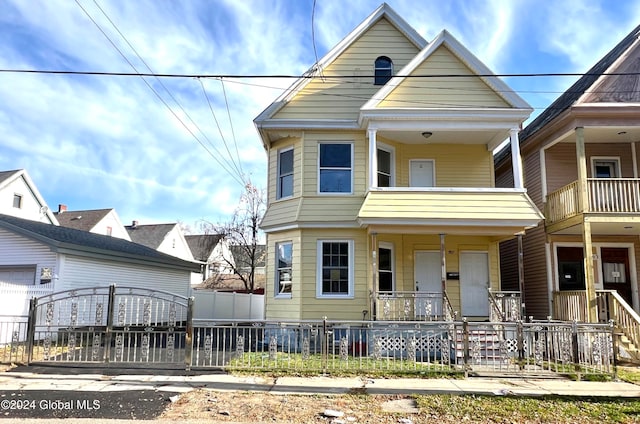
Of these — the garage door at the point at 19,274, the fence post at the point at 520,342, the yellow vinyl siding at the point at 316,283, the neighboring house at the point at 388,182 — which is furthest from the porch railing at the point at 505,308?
the garage door at the point at 19,274

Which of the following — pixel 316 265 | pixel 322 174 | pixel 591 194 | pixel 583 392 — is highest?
pixel 322 174

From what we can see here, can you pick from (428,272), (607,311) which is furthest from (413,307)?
(607,311)

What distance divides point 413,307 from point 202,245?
38.8 metres

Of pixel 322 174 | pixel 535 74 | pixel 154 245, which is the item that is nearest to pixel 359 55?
pixel 322 174

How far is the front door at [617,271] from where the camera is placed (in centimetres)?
1479

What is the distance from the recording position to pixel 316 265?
45.4 feet

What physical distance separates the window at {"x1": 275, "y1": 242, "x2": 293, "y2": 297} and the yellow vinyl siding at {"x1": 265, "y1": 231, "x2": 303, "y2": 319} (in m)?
0.13

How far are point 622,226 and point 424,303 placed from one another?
6.15 m

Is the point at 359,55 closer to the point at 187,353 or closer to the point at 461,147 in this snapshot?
the point at 461,147

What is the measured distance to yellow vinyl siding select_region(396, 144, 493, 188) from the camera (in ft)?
49.1

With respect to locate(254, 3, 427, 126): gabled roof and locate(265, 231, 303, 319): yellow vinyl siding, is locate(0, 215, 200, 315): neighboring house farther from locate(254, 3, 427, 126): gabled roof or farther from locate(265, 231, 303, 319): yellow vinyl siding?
locate(254, 3, 427, 126): gabled roof

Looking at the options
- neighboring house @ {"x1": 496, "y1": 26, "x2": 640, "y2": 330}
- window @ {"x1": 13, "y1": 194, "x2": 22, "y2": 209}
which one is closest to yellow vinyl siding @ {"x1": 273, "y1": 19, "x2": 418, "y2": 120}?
neighboring house @ {"x1": 496, "y1": 26, "x2": 640, "y2": 330}

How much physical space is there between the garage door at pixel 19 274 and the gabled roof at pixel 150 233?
23200 millimetres

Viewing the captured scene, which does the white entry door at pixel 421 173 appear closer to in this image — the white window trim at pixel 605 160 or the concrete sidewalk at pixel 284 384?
the white window trim at pixel 605 160
